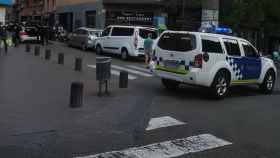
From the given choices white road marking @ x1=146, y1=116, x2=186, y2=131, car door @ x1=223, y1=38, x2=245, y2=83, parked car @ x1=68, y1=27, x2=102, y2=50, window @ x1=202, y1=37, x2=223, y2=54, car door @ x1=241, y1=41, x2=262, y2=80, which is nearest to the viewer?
white road marking @ x1=146, y1=116, x2=186, y2=131

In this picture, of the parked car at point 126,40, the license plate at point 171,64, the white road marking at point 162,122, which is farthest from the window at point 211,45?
the parked car at point 126,40

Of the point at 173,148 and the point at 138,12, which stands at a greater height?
the point at 138,12

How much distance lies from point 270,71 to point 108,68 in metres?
5.50

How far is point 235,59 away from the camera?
14.1 metres

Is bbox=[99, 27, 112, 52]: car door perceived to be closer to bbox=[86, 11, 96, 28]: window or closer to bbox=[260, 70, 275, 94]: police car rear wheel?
bbox=[86, 11, 96, 28]: window

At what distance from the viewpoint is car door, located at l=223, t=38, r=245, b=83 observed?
546 inches

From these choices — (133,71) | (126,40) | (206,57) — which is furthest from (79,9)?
(206,57)

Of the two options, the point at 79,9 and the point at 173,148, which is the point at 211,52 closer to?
the point at 173,148

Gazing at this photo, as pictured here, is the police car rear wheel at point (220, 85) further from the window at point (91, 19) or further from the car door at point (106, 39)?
the window at point (91, 19)

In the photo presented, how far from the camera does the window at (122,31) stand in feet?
86.4

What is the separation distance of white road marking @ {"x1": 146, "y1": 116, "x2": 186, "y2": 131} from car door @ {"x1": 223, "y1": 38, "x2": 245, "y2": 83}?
13.5ft

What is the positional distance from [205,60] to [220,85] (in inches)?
35.6

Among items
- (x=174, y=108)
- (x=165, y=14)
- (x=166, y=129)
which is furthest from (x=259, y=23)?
(x=166, y=129)

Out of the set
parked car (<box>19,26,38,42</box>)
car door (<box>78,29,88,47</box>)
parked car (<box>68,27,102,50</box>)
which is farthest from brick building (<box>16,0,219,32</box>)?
car door (<box>78,29,88,47</box>)
